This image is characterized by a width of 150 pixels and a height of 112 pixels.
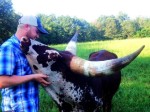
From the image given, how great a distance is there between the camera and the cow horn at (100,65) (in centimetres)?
366

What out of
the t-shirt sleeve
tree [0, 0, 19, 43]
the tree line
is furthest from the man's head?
tree [0, 0, 19, 43]

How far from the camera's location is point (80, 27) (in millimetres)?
100562

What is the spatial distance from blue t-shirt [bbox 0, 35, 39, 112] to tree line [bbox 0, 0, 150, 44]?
50.2 meters

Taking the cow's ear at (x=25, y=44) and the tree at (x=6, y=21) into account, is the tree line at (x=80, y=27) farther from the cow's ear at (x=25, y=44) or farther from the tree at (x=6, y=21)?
the cow's ear at (x=25, y=44)

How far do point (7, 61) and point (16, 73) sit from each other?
21 centimetres

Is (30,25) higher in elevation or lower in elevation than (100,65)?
higher

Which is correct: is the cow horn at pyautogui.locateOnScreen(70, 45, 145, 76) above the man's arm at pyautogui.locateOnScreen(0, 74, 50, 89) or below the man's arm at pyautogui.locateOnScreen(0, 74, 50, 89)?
above

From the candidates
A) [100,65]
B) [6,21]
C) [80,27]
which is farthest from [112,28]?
[100,65]

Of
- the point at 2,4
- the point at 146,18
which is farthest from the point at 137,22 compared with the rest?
the point at 2,4

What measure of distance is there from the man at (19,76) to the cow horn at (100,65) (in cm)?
44

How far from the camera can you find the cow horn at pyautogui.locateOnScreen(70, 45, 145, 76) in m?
3.66

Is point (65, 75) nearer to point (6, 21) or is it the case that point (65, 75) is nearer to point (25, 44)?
point (25, 44)

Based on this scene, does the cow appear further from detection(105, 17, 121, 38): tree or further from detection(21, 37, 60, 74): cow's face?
detection(105, 17, 121, 38): tree

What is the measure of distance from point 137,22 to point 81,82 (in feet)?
370
